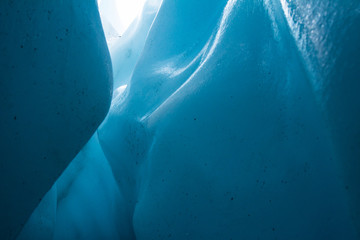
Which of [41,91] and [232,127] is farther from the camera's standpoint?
[232,127]

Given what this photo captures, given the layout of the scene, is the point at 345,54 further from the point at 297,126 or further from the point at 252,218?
the point at 252,218

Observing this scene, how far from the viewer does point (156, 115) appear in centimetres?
86

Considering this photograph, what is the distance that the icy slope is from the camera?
19.4 inches

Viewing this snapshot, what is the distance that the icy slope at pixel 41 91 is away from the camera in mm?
493

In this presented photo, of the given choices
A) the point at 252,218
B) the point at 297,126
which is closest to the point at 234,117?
the point at 297,126

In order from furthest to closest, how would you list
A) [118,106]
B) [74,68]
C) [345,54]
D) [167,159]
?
[118,106], [167,159], [74,68], [345,54]

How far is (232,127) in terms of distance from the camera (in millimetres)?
674

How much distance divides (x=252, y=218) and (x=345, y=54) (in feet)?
1.66

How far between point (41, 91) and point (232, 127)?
0.56 m

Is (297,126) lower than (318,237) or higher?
higher

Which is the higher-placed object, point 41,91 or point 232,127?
point 41,91

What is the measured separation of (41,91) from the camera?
554 mm

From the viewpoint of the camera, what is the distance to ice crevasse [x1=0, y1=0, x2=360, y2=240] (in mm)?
520

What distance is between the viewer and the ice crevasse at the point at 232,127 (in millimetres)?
520
